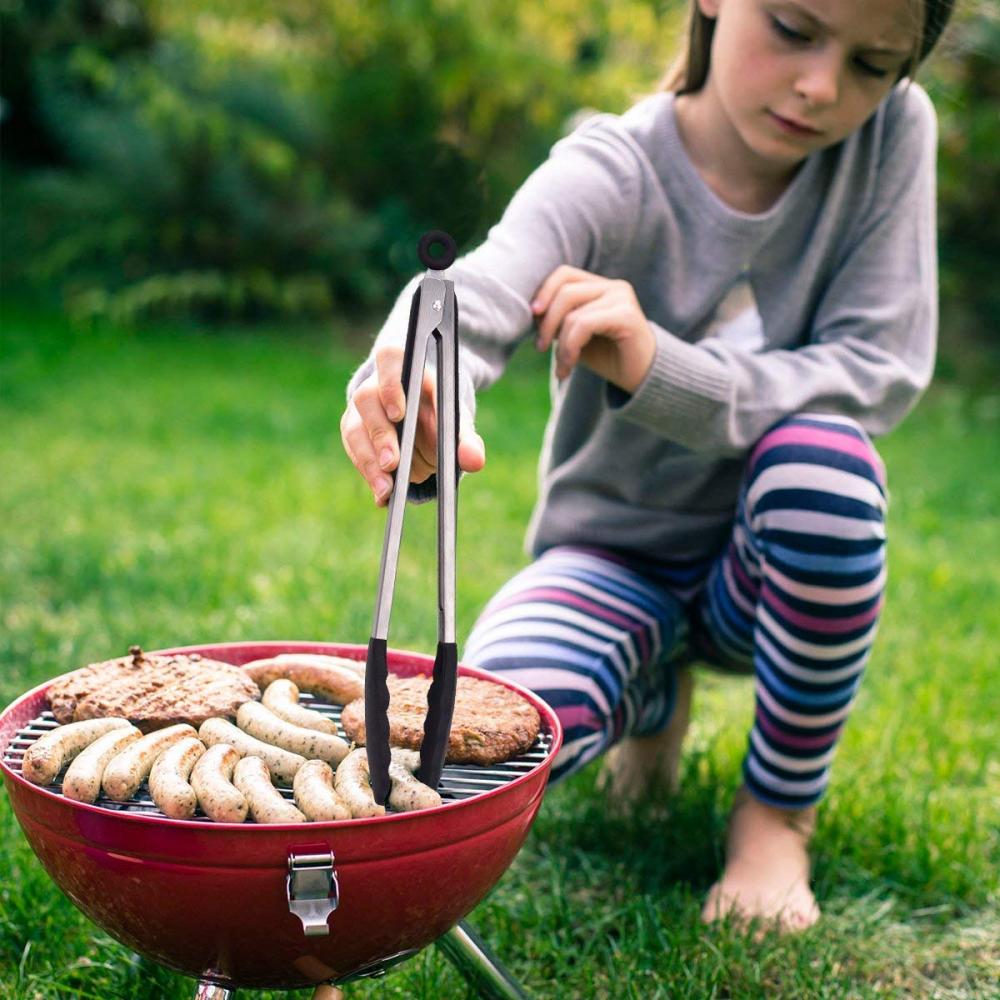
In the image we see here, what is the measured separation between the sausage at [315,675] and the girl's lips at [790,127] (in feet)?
3.16

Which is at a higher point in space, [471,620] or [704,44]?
[704,44]

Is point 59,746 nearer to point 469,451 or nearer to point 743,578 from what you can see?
point 469,451

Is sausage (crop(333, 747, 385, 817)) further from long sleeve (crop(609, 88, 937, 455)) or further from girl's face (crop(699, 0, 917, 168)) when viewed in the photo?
girl's face (crop(699, 0, 917, 168))

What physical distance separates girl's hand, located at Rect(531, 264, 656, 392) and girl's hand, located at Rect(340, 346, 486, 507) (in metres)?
0.32

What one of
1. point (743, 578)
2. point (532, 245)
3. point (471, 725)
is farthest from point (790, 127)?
point (471, 725)

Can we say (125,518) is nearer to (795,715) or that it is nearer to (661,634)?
(661,634)

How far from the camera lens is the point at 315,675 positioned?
4.78 ft

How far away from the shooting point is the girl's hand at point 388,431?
121cm

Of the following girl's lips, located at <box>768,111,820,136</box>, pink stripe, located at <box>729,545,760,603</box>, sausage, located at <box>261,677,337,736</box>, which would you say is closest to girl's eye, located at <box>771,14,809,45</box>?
girl's lips, located at <box>768,111,820,136</box>

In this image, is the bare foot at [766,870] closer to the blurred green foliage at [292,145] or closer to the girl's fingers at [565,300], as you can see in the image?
the girl's fingers at [565,300]

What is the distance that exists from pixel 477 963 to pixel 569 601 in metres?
0.65

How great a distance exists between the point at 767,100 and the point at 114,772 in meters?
1.23

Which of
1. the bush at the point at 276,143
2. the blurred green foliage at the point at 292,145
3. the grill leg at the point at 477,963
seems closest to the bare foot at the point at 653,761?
the grill leg at the point at 477,963

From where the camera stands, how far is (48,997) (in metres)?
1.54
